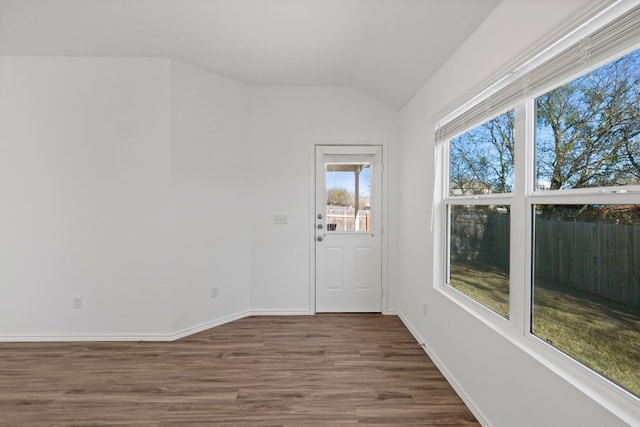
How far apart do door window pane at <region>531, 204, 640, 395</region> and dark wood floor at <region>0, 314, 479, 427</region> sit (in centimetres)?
93

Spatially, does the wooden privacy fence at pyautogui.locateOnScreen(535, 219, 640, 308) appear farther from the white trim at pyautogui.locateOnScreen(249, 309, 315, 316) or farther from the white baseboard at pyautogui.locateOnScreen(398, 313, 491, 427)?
the white trim at pyautogui.locateOnScreen(249, 309, 315, 316)

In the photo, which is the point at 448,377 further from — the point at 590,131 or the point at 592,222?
the point at 590,131

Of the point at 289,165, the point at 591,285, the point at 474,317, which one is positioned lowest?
the point at 474,317

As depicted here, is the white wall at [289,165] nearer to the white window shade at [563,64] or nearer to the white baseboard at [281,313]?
the white baseboard at [281,313]

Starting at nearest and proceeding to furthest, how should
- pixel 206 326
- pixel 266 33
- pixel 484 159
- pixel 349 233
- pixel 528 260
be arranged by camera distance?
pixel 528 260, pixel 484 159, pixel 266 33, pixel 206 326, pixel 349 233

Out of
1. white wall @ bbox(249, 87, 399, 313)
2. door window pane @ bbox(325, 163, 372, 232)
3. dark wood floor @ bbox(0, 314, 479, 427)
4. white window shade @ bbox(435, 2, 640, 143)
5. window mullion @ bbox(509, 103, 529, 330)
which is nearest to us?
white window shade @ bbox(435, 2, 640, 143)

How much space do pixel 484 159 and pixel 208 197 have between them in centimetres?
263

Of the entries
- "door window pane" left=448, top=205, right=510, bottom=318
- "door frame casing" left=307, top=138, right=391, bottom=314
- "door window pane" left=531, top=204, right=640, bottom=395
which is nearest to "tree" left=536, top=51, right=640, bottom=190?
"door window pane" left=531, top=204, right=640, bottom=395

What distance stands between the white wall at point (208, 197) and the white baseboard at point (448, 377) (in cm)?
192

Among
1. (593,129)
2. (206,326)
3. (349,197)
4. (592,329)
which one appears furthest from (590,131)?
(206,326)

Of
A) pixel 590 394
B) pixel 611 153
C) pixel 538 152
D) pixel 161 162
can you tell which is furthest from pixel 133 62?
pixel 590 394

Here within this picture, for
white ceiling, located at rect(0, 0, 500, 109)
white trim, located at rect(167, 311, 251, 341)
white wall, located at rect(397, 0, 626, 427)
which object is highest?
white ceiling, located at rect(0, 0, 500, 109)

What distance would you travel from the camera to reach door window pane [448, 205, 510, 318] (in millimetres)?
1913

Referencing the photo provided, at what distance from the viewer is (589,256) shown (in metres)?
1.33
